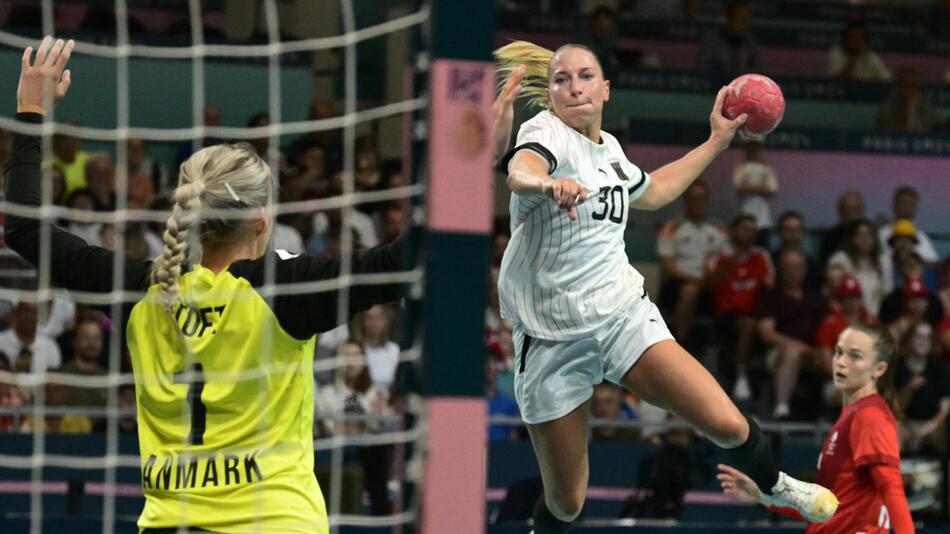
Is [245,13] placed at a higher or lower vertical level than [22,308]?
higher

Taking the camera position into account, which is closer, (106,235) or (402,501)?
(402,501)

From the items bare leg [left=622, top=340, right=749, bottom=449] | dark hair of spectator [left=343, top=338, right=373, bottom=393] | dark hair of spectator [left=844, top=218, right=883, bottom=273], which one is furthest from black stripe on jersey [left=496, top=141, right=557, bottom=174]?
dark hair of spectator [left=844, top=218, right=883, bottom=273]

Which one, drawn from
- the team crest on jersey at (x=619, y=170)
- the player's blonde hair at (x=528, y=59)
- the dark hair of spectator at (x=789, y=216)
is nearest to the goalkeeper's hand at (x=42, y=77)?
the player's blonde hair at (x=528, y=59)

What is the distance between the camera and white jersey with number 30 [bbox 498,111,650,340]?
15.9ft

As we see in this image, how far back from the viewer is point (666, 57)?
13422 mm

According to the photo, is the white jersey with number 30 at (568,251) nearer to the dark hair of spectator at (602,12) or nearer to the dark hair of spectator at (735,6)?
the dark hair of spectator at (602,12)

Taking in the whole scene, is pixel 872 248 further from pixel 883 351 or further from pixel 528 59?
pixel 528 59

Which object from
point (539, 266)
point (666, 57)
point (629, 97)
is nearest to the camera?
point (539, 266)

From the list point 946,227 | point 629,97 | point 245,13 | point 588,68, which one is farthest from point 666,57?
point 588,68

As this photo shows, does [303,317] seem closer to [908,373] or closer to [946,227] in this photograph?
[908,373]

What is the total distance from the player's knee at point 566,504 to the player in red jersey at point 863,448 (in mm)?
590

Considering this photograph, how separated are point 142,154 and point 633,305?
534 cm

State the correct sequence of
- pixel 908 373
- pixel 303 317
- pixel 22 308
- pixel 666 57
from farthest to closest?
pixel 666 57
pixel 908 373
pixel 22 308
pixel 303 317

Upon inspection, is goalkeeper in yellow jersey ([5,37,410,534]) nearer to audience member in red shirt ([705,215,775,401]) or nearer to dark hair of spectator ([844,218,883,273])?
audience member in red shirt ([705,215,775,401])
